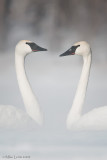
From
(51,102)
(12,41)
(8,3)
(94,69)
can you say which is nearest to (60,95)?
(51,102)

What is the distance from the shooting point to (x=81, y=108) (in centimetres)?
267

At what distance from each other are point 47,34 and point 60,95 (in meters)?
0.39

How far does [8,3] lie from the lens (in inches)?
114

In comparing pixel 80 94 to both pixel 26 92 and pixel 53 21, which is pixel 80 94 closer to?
pixel 26 92

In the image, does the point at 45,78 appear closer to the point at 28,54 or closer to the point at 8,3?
the point at 28,54

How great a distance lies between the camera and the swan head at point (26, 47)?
A: 106 inches

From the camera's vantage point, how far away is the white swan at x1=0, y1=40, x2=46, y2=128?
2.54 m

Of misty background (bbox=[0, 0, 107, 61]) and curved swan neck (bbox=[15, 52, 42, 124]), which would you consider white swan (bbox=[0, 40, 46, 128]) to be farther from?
misty background (bbox=[0, 0, 107, 61])

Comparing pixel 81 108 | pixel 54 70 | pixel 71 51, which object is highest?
pixel 71 51

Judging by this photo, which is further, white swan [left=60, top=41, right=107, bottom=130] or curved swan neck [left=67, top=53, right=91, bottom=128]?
curved swan neck [left=67, top=53, right=91, bottom=128]

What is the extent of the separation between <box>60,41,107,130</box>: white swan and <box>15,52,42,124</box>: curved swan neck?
0.59 ft

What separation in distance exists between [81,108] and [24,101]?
1.05 ft

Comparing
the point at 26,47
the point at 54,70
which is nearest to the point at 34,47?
the point at 26,47

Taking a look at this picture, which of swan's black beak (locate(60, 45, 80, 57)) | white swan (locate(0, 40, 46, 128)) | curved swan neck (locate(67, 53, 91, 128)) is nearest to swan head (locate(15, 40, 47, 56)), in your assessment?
white swan (locate(0, 40, 46, 128))
